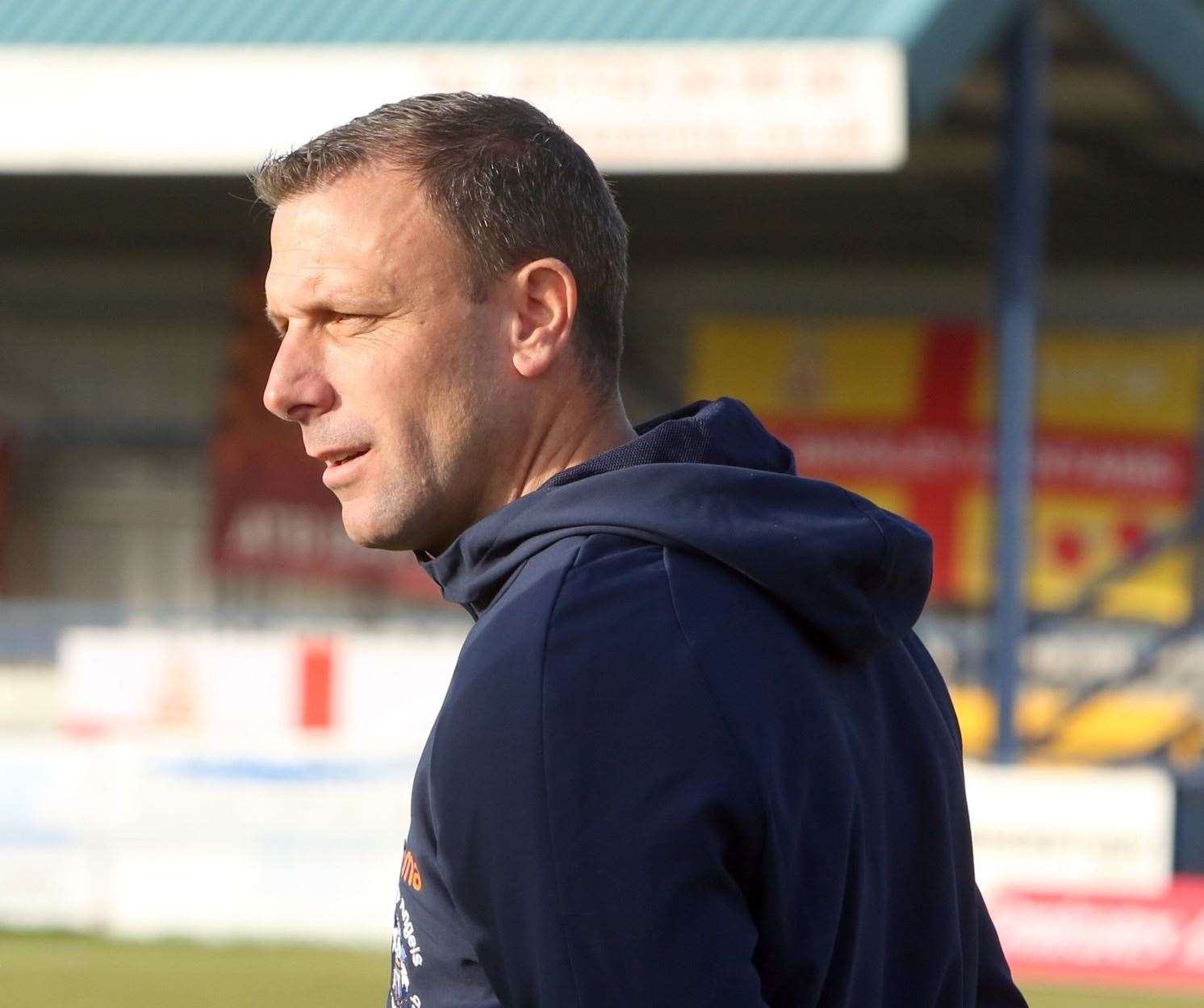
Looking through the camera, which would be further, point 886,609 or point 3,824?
point 3,824

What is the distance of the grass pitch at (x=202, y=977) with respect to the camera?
746 cm

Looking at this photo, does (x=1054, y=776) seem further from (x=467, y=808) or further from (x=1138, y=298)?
(x=467, y=808)

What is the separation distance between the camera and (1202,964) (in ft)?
26.8

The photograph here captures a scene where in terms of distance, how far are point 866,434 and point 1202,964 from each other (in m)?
5.49

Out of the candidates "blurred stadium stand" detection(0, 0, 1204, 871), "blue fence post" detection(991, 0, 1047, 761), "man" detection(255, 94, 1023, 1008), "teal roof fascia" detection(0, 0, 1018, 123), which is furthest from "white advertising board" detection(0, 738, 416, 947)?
"man" detection(255, 94, 1023, 1008)

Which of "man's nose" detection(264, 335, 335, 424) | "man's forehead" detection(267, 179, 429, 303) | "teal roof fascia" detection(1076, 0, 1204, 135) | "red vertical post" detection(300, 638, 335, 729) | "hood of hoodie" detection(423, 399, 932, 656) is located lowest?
"hood of hoodie" detection(423, 399, 932, 656)

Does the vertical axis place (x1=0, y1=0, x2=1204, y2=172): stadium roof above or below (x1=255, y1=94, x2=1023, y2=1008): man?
above

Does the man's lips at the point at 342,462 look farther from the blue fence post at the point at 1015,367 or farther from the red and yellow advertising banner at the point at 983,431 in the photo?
the red and yellow advertising banner at the point at 983,431

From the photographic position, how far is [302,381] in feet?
5.24

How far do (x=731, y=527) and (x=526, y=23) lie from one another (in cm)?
811

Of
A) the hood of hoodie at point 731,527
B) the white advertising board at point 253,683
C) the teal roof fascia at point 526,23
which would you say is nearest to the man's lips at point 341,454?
the hood of hoodie at point 731,527

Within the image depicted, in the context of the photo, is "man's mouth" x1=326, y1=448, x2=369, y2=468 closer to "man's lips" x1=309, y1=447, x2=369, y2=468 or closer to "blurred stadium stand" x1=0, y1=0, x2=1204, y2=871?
"man's lips" x1=309, y1=447, x2=369, y2=468

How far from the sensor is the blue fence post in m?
9.38

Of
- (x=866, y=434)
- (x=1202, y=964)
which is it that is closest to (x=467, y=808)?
(x=1202, y=964)
